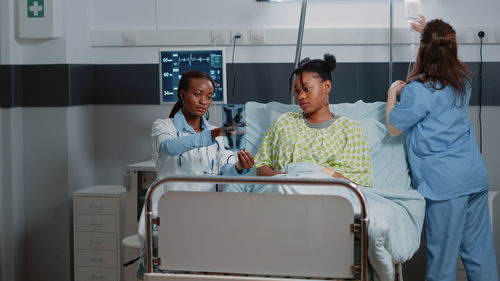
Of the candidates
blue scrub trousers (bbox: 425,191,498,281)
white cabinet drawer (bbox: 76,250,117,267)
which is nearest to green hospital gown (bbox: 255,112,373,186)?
blue scrub trousers (bbox: 425,191,498,281)

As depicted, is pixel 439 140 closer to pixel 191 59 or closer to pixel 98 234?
pixel 191 59

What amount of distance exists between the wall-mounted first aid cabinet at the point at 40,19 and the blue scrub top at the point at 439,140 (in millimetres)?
2327

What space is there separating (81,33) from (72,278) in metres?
1.73

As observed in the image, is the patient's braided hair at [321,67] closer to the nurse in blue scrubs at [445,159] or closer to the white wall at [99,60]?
the nurse in blue scrubs at [445,159]

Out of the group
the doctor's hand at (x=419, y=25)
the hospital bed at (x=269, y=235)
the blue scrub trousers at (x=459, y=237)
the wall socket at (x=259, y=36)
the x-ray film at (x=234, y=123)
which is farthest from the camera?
the wall socket at (x=259, y=36)

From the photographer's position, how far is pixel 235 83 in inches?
175

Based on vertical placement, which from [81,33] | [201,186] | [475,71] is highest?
[81,33]

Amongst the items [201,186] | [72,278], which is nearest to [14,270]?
[72,278]

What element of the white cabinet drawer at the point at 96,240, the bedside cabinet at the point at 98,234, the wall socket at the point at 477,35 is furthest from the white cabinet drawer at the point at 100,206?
the wall socket at the point at 477,35

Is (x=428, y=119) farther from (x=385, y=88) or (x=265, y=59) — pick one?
(x=265, y=59)

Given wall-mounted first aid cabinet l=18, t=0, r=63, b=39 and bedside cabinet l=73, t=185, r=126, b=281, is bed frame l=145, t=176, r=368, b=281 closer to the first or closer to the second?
bedside cabinet l=73, t=185, r=126, b=281

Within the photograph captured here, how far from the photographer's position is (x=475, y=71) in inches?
166

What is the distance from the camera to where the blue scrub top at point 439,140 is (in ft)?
10.5

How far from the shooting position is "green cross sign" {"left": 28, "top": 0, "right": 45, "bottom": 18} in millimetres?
4215
